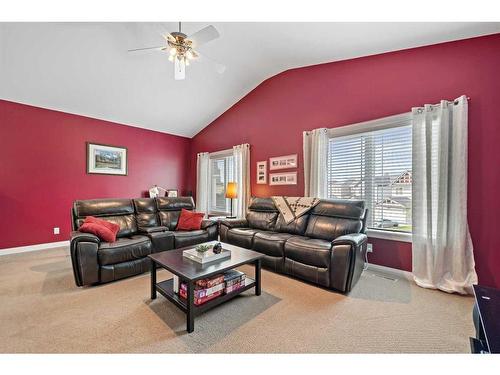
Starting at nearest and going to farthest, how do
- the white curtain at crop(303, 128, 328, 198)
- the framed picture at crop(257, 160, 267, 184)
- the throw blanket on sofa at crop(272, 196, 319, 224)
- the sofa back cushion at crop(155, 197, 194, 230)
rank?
1. the throw blanket on sofa at crop(272, 196, 319, 224)
2. the white curtain at crop(303, 128, 328, 198)
3. the sofa back cushion at crop(155, 197, 194, 230)
4. the framed picture at crop(257, 160, 267, 184)

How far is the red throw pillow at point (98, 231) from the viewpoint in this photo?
261 cm

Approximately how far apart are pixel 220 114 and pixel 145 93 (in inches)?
66.4

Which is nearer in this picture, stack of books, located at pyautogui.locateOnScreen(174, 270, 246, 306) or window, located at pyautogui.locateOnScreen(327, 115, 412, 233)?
stack of books, located at pyautogui.locateOnScreen(174, 270, 246, 306)

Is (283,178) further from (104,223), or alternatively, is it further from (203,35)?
(104,223)

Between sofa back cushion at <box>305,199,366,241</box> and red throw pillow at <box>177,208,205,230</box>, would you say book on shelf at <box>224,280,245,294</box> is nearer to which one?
sofa back cushion at <box>305,199,366,241</box>

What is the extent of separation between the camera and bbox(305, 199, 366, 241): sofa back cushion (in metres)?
2.73

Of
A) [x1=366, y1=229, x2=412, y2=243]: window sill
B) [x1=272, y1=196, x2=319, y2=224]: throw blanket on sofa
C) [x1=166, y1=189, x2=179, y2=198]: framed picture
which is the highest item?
[x1=166, y1=189, x2=179, y2=198]: framed picture

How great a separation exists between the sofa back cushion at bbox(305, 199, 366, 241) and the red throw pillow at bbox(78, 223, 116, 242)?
2552 mm

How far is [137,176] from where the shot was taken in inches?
196

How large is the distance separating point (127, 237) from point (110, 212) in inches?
18.9

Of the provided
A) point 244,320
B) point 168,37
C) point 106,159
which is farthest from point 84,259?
point 106,159

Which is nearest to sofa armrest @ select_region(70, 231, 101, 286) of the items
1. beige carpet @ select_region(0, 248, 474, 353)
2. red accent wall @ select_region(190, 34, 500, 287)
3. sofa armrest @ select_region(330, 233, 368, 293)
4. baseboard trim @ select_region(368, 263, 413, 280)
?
beige carpet @ select_region(0, 248, 474, 353)

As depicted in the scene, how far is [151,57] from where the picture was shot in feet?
10.5

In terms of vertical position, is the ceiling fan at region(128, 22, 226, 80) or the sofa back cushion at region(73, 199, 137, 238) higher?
the ceiling fan at region(128, 22, 226, 80)
